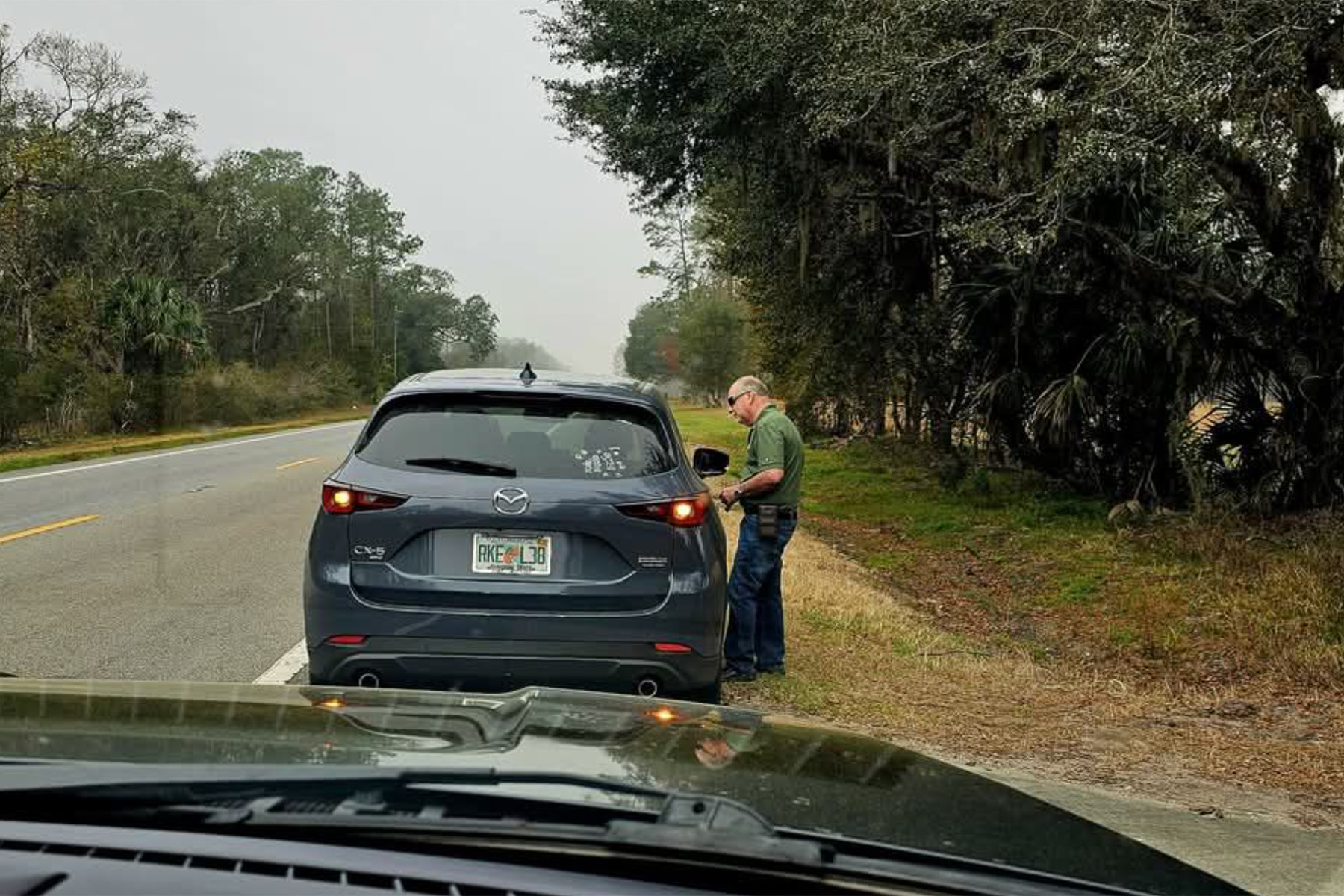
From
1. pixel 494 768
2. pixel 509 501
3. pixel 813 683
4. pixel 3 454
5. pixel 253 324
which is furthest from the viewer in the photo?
pixel 253 324

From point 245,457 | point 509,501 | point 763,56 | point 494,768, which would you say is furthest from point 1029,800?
point 245,457

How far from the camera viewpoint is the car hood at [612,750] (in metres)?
2.10

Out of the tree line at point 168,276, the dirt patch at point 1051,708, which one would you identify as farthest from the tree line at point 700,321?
the dirt patch at point 1051,708

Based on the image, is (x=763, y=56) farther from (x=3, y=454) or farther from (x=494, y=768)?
(x=3, y=454)

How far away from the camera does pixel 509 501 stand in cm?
532

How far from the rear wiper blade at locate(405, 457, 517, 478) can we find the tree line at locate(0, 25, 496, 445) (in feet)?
94.7

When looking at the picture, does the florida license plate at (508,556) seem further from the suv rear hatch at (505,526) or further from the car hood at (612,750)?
the car hood at (612,750)

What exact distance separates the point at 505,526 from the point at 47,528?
969cm

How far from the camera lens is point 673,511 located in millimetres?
5480

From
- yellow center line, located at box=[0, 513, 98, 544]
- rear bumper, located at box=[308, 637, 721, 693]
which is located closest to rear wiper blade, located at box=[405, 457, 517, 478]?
rear bumper, located at box=[308, 637, 721, 693]

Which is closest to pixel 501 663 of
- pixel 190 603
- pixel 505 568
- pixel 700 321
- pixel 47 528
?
pixel 505 568

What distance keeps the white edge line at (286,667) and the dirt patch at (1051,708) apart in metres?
2.45

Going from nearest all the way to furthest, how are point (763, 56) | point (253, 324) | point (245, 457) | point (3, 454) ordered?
point (763, 56), point (245, 457), point (3, 454), point (253, 324)

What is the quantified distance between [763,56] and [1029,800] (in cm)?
1323
